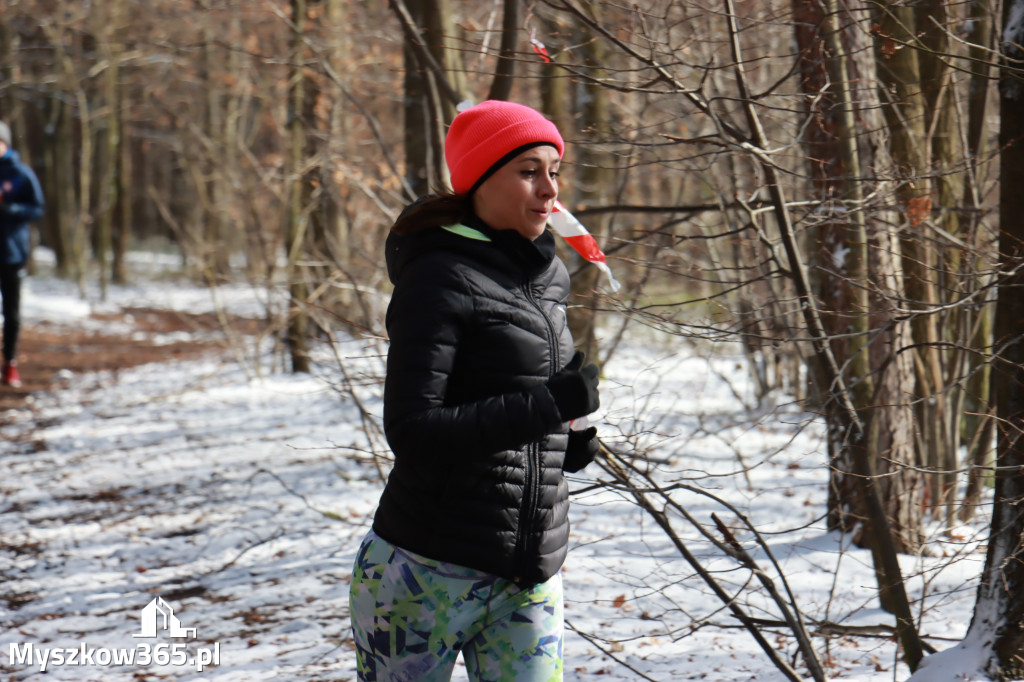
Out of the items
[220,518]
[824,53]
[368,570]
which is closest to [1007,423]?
[824,53]

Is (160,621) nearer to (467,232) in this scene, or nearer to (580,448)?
(580,448)

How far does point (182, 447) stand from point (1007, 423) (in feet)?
19.7

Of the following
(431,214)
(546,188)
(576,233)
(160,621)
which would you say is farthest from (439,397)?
(160,621)

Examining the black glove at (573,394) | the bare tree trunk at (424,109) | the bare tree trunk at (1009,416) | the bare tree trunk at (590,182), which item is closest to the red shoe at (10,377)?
the bare tree trunk at (424,109)

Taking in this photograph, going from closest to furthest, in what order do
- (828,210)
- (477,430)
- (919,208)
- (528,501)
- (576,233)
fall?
(477,430)
(528,501)
(576,233)
(828,210)
(919,208)

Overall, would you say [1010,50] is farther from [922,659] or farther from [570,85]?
[570,85]

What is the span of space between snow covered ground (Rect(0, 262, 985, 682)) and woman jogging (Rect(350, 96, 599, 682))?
81 cm

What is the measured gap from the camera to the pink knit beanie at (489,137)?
1.98 metres

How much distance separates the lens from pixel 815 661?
276 centimetres

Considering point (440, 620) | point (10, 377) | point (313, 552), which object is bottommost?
point (10, 377)

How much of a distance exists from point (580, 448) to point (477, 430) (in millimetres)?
350

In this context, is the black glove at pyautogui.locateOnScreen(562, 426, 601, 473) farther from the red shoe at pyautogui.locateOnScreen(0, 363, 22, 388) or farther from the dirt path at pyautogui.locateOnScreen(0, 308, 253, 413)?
the red shoe at pyautogui.locateOnScreen(0, 363, 22, 388)

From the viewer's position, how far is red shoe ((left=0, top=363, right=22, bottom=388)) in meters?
9.23

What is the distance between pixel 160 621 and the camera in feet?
13.8
